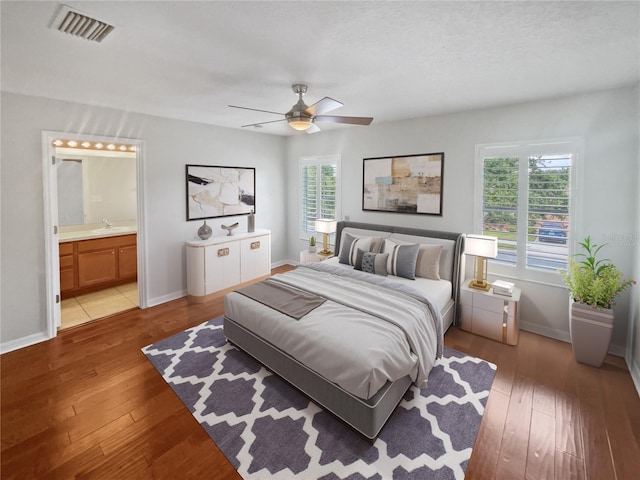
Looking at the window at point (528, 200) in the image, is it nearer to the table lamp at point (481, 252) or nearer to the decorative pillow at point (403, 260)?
the table lamp at point (481, 252)

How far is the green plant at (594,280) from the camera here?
9.02 feet

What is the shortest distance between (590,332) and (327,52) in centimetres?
344

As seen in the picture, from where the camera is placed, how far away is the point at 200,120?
14.4 ft

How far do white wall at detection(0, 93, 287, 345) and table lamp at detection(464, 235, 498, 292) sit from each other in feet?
12.1

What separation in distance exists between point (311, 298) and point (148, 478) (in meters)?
1.71

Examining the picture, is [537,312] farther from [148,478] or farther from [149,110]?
[149,110]

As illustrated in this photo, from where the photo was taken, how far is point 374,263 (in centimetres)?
374

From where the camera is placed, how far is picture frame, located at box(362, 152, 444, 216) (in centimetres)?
407

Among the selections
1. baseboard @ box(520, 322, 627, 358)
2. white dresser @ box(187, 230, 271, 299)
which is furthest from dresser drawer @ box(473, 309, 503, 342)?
white dresser @ box(187, 230, 271, 299)

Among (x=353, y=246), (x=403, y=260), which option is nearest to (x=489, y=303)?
(x=403, y=260)

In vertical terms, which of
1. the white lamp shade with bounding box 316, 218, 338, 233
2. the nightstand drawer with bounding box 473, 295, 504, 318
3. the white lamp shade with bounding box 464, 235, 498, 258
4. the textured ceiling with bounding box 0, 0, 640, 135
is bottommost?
the nightstand drawer with bounding box 473, 295, 504, 318

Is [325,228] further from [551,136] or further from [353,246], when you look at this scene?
[551,136]

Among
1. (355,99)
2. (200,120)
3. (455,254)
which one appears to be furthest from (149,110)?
(455,254)

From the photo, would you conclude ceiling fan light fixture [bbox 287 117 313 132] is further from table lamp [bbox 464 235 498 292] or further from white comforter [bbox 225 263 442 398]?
table lamp [bbox 464 235 498 292]
